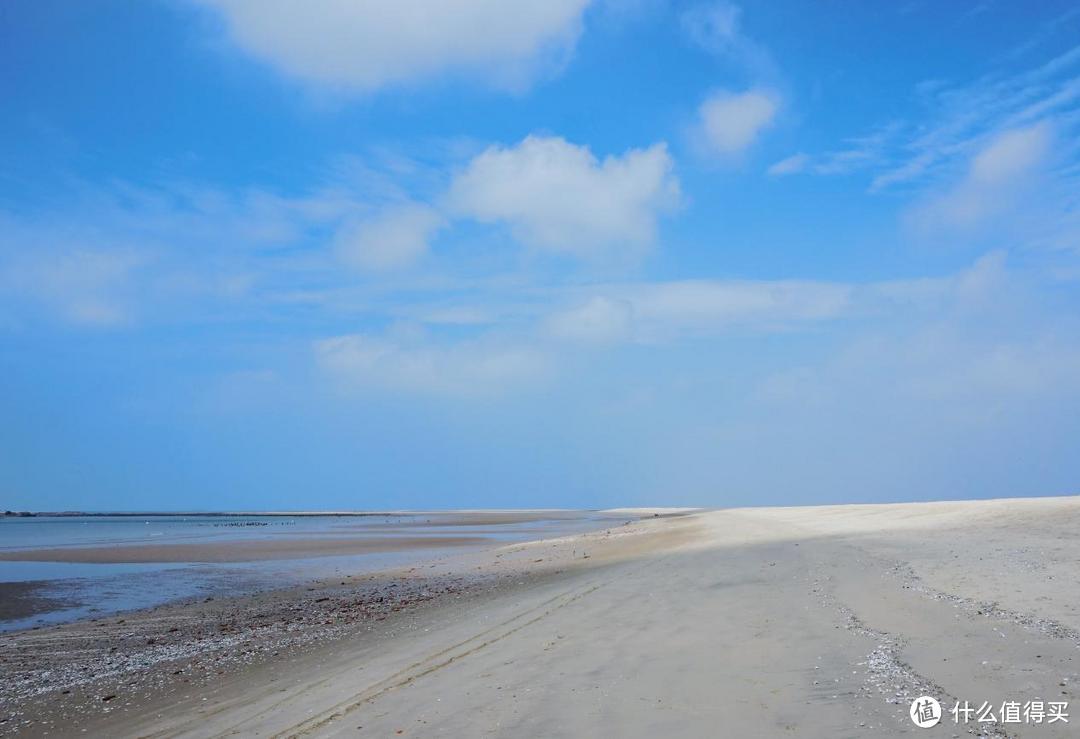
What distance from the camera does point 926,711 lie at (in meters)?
6.68

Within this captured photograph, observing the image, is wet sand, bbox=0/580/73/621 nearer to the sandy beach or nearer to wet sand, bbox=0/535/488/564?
the sandy beach

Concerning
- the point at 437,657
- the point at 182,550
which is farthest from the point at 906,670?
the point at 182,550

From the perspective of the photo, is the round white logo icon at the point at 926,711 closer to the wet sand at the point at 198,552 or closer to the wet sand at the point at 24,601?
the wet sand at the point at 24,601

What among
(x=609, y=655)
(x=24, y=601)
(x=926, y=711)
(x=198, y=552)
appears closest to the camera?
(x=926, y=711)

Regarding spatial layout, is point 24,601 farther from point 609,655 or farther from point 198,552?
point 609,655

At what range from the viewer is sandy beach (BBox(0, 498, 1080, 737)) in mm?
7328

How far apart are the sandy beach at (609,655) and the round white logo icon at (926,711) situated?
0.38ft

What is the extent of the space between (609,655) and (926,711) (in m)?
4.41

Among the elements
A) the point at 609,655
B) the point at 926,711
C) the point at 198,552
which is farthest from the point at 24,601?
the point at 926,711

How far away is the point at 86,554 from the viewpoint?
148 feet

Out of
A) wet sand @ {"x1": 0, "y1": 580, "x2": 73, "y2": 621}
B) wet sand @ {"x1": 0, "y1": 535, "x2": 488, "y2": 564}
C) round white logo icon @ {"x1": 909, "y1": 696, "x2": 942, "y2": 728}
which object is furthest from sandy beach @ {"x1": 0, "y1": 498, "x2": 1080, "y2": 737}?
wet sand @ {"x1": 0, "y1": 535, "x2": 488, "y2": 564}

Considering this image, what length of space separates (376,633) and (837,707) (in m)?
10.6

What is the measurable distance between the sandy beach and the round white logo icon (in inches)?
4.6

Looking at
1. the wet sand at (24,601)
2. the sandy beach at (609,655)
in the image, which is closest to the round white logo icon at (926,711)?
the sandy beach at (609,655)
